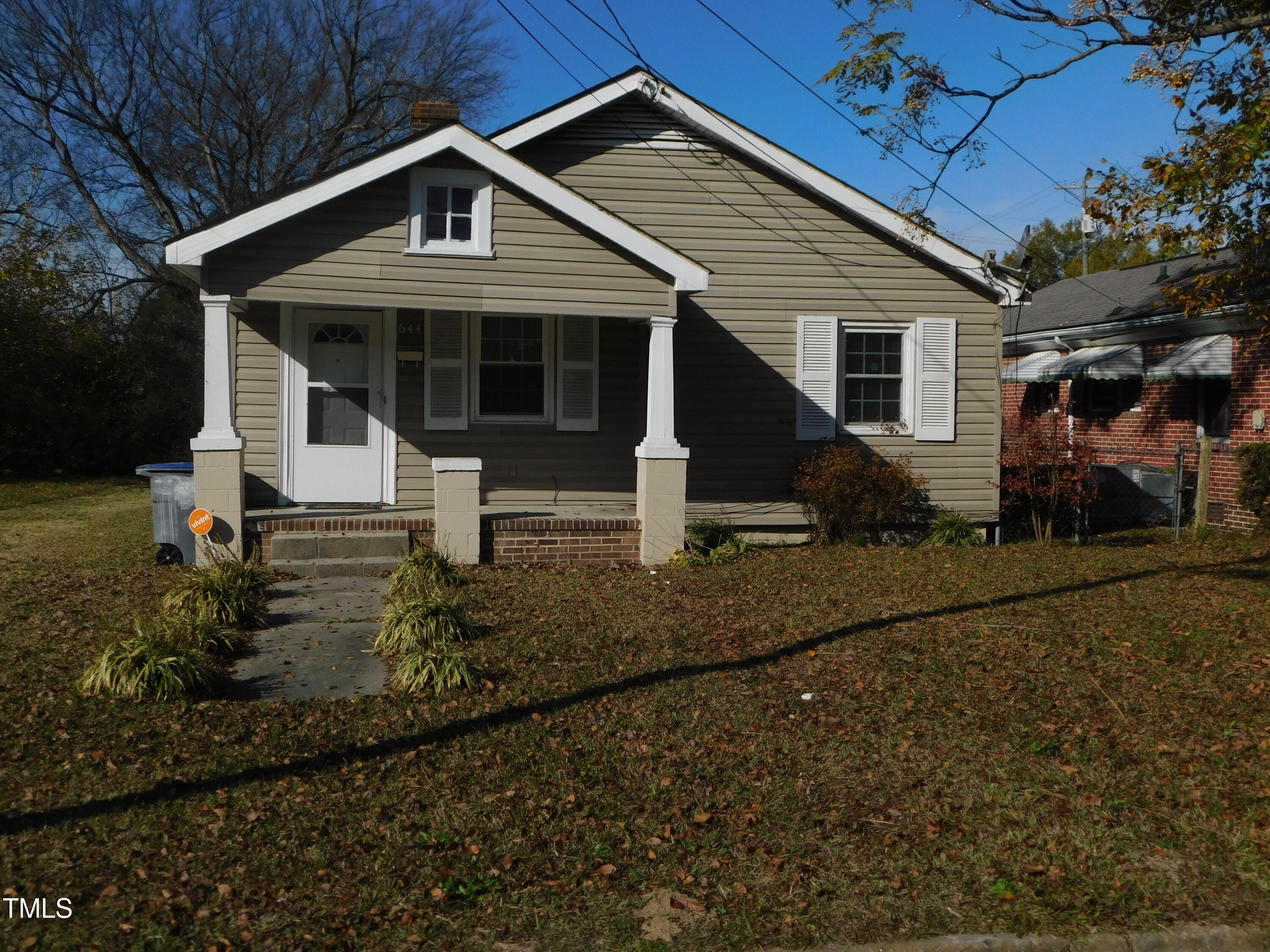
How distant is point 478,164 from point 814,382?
15.6 ft

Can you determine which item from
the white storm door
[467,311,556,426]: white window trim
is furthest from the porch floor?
[467,311,556,426]: white window trim

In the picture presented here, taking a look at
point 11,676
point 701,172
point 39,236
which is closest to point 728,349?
point 701,172

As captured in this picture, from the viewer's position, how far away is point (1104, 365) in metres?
16.3

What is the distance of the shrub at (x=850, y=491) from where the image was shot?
12.0 meters

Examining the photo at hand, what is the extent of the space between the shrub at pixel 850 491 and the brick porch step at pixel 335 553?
4.67 meters

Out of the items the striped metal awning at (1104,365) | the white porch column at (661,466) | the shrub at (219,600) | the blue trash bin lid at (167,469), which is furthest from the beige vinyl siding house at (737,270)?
the shrub at (219,600)

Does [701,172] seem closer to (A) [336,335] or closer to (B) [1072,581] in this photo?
(A) [336,335]

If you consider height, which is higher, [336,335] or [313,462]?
[336,335]

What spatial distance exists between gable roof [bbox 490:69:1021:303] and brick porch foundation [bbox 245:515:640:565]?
14.4 feet

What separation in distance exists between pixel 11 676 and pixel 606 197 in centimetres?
819

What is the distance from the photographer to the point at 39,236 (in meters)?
24.5

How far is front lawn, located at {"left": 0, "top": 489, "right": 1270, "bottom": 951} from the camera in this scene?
411 centimetres

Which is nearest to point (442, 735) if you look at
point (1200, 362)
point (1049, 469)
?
point (1049, 469)

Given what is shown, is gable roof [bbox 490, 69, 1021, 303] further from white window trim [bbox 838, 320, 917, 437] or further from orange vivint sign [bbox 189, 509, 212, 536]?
orange vivint sign [bbox 189, 509, 212, 536]
